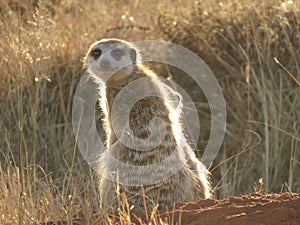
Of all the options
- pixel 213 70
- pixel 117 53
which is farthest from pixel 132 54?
pixel 213 70

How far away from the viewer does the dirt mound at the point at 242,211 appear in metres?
2.84

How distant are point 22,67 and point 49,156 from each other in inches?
28.9

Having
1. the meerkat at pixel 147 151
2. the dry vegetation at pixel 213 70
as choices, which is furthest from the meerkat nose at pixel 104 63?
the dry vegetation at pixel 213 70

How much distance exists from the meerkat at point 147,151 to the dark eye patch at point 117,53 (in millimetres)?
25

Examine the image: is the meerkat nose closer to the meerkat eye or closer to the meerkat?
the meerkat

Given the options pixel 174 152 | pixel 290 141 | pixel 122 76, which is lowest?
pixel 290 141

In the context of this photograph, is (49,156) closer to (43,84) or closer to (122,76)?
(43,84)

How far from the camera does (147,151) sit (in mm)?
3941

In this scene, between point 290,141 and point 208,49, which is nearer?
point 290,141

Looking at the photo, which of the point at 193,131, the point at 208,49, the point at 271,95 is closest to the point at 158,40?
the point at 208,49

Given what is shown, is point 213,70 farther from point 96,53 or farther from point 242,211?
point 242,211

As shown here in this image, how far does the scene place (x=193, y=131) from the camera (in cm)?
644

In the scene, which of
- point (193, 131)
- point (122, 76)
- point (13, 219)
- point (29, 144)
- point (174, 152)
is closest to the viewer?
point (13, 219)

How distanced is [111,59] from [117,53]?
0.29 ft
